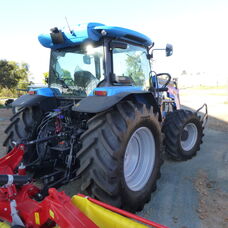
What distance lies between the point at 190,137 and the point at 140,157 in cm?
185

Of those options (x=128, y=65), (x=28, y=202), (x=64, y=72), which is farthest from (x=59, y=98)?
(x=28, y=202)

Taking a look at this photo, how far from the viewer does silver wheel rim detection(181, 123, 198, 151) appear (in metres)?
4.05

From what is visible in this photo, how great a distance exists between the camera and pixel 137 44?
3146 millimetres

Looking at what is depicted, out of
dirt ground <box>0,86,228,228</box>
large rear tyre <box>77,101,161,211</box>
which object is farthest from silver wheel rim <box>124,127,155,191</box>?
dirt ground <box>0,86,228,228</box>

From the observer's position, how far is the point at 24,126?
9.61 ft

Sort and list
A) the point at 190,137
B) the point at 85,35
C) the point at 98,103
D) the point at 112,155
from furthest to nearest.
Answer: the point at 190,137 < the point at 85,35 < the point at 98,103 < the point at 112,155

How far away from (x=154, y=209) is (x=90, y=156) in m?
1.03

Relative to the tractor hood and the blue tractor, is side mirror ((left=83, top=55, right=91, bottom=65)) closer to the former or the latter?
Result: the blue tractor

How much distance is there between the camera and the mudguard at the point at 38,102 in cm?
291

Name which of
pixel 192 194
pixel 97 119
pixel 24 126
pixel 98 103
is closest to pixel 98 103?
pixel 98 103

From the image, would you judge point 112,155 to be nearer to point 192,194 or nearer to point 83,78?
point 83,78

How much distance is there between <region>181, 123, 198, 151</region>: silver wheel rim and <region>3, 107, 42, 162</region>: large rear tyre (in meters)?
2.62

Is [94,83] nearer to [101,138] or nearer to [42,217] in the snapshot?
[101,138]

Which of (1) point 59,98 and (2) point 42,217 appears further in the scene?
(1) point 59,98
